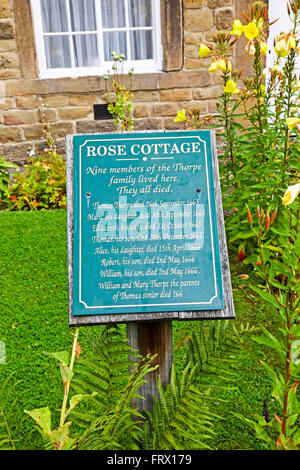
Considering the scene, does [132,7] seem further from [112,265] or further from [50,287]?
[112,265]

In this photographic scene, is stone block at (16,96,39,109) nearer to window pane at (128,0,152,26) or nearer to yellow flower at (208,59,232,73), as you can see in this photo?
window pane at (128,0,152,26)

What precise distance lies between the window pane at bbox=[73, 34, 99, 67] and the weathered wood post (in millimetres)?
4959

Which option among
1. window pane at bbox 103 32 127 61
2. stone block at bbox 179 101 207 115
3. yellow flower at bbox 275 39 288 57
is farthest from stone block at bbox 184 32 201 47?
yellow flower at bbox 275 39 288 57

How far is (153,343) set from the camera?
1739 mm

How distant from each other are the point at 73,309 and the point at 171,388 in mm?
467

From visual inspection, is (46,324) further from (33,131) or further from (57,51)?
(57,51)

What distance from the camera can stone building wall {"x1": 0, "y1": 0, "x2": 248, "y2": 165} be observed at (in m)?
5.33

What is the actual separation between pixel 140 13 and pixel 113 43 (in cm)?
53

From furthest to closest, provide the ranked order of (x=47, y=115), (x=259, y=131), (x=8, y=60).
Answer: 1. (x=47, y=115)
2. (x=8, y=60)
3. (x=259, y=131)

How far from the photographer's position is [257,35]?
2703 mm

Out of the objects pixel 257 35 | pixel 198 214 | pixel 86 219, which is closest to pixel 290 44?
pixel 257 35

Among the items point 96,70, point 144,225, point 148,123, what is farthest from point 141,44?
point 144,225

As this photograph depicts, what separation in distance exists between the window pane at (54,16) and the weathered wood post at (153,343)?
5202 mm

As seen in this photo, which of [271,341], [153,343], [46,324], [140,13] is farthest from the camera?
[140,13]
